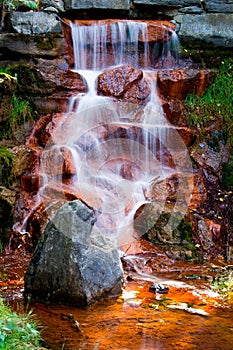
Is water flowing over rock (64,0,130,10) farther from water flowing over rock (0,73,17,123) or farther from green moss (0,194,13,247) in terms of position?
green moss (0,194,13,247)

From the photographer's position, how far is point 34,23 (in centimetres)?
892

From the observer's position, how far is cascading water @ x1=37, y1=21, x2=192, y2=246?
668 centimetres

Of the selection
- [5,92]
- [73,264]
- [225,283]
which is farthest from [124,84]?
[73,264]

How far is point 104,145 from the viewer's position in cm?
769

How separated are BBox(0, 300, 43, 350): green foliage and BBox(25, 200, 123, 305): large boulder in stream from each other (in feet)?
2.85

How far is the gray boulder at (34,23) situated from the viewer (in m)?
8.84

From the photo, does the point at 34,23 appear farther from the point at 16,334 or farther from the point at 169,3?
the point at 16,334

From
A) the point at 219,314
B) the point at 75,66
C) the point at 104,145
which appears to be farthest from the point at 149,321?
the point at 75,66

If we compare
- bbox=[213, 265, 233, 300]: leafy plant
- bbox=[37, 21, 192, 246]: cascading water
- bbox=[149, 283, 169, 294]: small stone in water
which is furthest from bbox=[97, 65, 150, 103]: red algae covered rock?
bbox=[149, 283, 169, 294]: small stone in water

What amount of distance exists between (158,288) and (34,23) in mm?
6151

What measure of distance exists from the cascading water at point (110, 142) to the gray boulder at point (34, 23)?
443mm

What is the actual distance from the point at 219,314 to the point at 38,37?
6.49 metres

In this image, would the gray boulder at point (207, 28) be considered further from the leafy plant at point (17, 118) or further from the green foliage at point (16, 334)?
the green foliage at point (16, 334)

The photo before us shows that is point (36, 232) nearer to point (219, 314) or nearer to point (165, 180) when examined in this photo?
point (165, 180)
